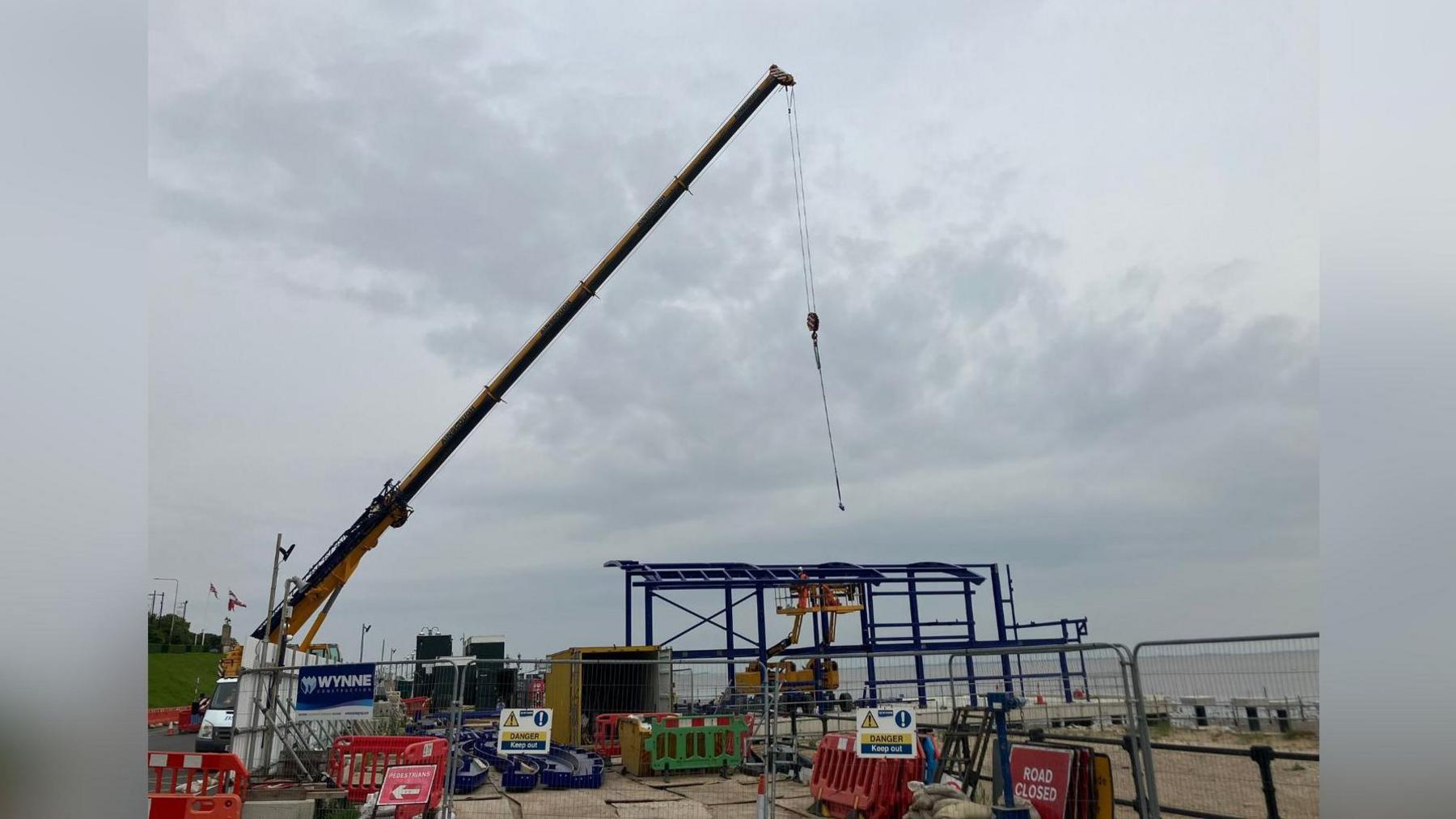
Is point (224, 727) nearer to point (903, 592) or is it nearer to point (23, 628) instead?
point (903, 592)

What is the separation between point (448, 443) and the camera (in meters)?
28.2

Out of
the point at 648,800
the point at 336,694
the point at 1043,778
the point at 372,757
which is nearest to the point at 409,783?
the point at 372,757

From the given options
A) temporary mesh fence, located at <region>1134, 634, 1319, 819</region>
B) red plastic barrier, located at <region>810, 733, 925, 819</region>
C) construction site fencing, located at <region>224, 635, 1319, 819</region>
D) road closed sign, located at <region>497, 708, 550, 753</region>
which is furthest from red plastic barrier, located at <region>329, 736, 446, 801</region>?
temporary mesh fence, located at <region>1134, 634, 1319, 819</region>

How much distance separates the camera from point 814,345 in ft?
89.0

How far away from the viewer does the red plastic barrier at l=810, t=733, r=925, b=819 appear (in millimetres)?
11367

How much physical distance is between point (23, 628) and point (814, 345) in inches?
998

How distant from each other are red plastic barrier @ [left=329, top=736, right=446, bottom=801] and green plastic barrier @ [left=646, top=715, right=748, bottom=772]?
13.0 ft

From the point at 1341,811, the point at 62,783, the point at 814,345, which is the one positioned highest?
the point at 814,345

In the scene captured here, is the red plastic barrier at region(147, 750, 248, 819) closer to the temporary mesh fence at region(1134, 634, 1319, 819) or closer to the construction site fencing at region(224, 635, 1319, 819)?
the construction site fencing at region(224, 635, 1319, 819)

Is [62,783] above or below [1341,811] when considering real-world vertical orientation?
above

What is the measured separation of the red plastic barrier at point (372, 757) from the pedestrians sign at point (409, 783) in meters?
2.20

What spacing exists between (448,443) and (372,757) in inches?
596

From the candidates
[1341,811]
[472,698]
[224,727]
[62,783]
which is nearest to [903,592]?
[472,698]

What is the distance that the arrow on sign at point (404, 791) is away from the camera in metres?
11.1
